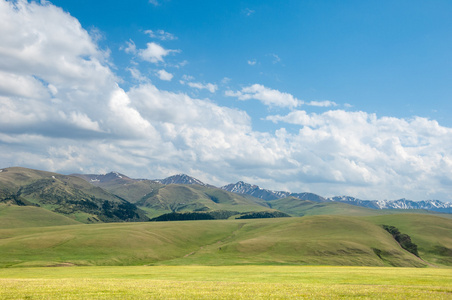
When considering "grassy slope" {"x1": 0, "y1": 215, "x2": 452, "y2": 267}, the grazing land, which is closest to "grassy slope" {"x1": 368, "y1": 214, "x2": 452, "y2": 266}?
the grazing land

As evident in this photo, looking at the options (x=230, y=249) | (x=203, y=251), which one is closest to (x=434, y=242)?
(x=230, y=249)

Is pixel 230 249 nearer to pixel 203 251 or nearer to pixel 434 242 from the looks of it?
pixel 203 251

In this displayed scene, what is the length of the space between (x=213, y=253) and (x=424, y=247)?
4591 inches

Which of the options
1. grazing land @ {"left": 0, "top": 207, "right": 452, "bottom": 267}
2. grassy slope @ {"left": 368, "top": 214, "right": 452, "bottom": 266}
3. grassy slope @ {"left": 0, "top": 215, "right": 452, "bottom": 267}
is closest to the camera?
grazing land @ {"left": 0, "top": 207, "right": 452, "bottom": 267}

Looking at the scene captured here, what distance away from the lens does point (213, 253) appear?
140 meters

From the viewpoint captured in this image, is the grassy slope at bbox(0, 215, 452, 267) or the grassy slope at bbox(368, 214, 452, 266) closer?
the grassy slope at bbox(0, 215, 452, 267)

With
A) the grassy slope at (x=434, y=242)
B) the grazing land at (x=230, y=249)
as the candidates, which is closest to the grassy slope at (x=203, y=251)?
the grazing land at (x=230, y=249)

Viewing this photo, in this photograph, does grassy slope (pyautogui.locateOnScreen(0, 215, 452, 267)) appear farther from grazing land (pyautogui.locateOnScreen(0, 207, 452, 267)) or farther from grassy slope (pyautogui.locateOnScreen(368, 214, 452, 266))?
grassy slope (pyautogui.locateOnScreen(368, 214, 452, 266))

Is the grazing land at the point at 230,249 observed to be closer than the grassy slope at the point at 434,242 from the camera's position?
Yes

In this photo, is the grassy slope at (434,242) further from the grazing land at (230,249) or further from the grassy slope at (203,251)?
the grassy slope at (203,251)

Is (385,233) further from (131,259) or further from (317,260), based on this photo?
(131,259)

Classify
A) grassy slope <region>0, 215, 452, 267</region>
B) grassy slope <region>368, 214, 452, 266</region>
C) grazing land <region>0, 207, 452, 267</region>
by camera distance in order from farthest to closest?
grassy slope <region>368, 214, 452, 266</region>, grassy slope <region>0, 215, 452, 267</region>, grazing land <region>0, 207, 452, 267</region>

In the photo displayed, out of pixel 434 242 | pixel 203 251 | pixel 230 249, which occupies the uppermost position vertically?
pixel 230 249

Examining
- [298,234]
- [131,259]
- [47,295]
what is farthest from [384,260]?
[47,295]
